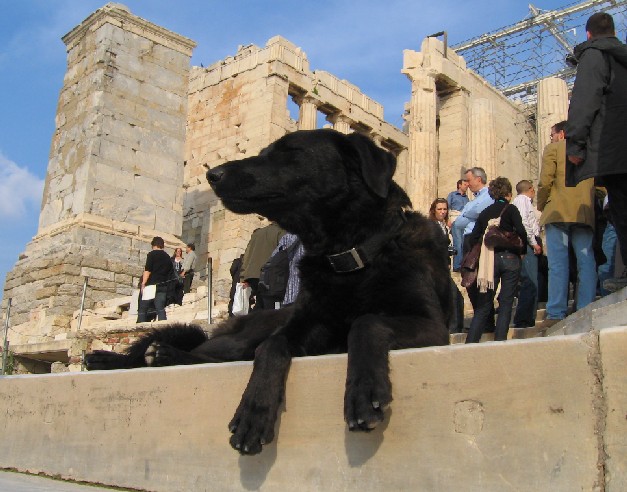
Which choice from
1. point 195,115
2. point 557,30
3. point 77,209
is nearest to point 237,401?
point 77,209

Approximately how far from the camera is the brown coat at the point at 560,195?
6.75 m

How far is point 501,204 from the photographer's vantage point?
726 centimetres

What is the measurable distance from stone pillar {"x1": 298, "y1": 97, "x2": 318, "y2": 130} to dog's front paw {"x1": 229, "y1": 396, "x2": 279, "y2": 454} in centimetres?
2422

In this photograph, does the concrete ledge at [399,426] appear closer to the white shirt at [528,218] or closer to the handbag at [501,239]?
the handbag at [501,239]

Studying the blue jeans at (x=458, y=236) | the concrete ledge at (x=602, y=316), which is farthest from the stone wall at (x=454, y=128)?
the concrete ledge at (x=602, y=316)

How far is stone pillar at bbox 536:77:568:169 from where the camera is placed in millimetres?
25203

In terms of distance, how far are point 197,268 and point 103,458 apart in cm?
2308

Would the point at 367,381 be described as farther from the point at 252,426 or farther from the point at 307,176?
the point at 307,176

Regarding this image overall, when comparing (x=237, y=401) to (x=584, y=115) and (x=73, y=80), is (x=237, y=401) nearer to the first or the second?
(x=584, y=115)

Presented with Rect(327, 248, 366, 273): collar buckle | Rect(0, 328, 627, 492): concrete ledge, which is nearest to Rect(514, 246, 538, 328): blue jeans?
Rect(327, 248, 366, 273): collar buckle

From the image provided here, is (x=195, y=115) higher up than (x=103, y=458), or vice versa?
(x=195, y=115)

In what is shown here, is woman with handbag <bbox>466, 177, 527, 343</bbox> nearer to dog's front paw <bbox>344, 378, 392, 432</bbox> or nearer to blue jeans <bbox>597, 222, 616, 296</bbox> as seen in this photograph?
blue jeans <bbox>597, 222, 616, 296</bbox>

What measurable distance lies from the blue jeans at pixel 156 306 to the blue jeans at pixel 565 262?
7090mm

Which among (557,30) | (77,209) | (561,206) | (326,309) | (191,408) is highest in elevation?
(557,30)
